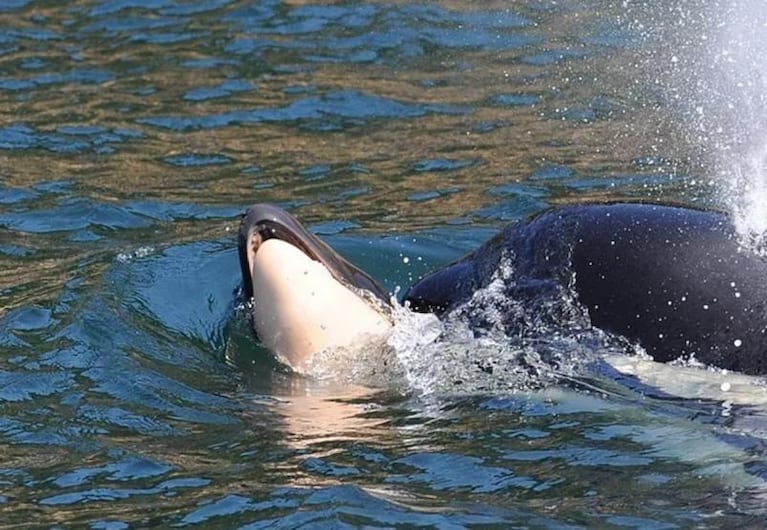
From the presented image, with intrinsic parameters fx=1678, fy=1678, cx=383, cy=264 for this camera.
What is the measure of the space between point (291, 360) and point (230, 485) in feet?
4.30

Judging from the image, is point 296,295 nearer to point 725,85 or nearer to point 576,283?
point 576,283

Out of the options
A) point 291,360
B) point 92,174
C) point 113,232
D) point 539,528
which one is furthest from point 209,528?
point 92,174

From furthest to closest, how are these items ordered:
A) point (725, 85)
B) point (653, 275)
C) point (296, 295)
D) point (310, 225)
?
point (725, 85), point (310, 225), point (296, 295), point (653, 275)

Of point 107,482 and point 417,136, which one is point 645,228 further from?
point 417,136

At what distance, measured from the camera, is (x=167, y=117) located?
12.6 m

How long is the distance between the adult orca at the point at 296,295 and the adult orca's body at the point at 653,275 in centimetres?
50

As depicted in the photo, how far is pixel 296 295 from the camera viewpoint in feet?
24.4

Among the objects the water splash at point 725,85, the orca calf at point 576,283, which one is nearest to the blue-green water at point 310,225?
the water splash at point 725,85

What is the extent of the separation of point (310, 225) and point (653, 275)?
3.43 m

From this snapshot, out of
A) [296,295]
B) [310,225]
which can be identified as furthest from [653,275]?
[310,225]

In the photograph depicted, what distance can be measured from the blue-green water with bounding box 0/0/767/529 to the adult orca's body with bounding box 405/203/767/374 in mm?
279

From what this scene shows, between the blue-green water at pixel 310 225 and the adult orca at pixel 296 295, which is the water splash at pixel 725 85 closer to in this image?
the blue-green water at pixel 310 225

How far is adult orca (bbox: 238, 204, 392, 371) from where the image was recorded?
7.44 meters

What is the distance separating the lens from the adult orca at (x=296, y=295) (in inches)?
293
